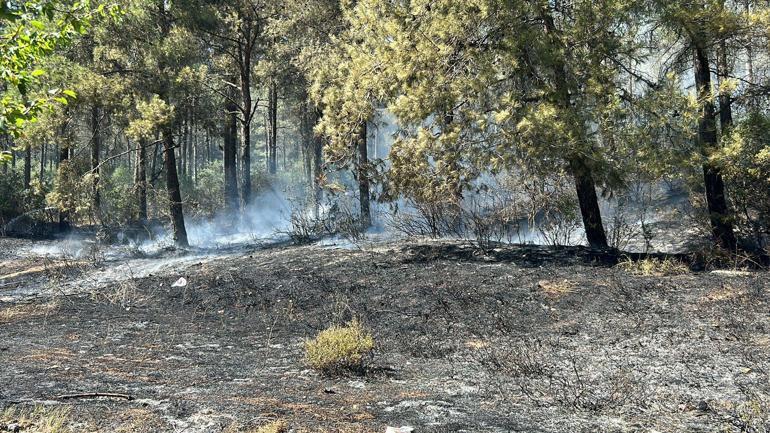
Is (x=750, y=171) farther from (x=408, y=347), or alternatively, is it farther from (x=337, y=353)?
(x=337, y=353)

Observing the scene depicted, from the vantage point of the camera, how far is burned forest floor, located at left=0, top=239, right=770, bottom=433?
3842mm

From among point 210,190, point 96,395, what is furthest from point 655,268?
point 210,190

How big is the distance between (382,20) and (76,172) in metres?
9.66

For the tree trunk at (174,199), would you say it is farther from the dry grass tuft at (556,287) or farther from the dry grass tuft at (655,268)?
the dry grass tuft at (655,268)

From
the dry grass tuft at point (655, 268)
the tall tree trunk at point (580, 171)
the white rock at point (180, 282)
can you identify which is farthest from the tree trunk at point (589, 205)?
the white rock at point (180, 282)

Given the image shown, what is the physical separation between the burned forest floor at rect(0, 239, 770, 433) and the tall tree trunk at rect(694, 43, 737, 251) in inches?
77.6

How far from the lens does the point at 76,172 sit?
1538 centimetres

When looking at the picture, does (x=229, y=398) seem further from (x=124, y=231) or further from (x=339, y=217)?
(x=124, y=231)

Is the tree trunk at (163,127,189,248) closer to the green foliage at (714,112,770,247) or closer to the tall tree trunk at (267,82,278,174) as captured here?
the tall tree trunk at (267,82,278,174)

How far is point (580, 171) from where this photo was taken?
9.27 meters

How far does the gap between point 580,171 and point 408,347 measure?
15.0 feet

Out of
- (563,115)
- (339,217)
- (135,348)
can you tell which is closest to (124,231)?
(339,217)

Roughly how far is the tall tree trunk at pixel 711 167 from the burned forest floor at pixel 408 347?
1.97 metres

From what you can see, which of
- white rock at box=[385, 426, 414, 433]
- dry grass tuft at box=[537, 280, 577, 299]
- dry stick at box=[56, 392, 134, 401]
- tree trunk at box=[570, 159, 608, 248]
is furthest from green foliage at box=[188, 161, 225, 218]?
white rock at box=[385, 426, 414, 433]
